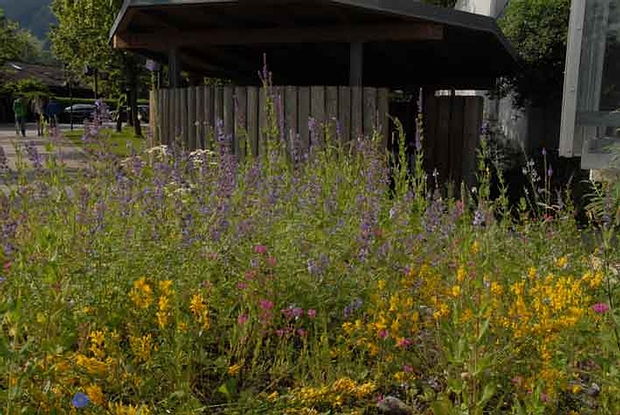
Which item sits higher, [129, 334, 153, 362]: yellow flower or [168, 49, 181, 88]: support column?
[168, 49, 181, 88]: support column

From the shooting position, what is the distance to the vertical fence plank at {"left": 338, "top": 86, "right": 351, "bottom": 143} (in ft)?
23.4

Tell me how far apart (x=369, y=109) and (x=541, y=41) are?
6827mm

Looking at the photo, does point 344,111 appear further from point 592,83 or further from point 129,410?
point 129,410

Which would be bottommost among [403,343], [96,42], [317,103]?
[403,343]

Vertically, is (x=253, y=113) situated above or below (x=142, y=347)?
above

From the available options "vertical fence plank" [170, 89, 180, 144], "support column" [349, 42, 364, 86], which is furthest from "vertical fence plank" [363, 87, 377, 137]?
"vertical fence plank" [170, 89, 180, 144]

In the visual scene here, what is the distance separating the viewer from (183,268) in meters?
2.44

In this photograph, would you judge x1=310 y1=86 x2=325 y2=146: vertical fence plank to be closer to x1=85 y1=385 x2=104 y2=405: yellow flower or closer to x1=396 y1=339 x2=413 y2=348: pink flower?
x1=396 y1=339 x2=413 y2=348: pink flower

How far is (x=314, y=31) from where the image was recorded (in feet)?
25.2

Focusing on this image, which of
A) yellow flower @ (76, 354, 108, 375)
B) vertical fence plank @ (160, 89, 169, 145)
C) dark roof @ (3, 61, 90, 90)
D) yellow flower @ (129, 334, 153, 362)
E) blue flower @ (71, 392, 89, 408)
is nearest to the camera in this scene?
blue flower @ (71, 392, 89, 408)

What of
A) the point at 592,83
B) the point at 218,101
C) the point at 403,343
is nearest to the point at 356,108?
the point at 218,101

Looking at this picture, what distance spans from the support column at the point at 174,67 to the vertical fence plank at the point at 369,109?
3.10 m

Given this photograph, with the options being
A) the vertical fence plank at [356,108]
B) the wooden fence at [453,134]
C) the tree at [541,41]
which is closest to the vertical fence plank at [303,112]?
the vertical fence plank at [356,108]

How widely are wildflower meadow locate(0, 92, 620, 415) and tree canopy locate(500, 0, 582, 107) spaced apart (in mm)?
10128
